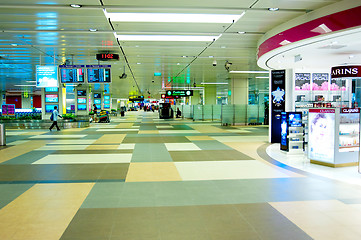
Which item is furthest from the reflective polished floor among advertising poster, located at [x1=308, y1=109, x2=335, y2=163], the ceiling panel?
the ceiling panel

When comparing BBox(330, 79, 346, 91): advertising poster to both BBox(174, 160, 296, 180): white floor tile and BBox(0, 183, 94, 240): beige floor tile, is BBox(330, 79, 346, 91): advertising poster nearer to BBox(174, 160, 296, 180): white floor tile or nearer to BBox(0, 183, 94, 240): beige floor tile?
BBox(174, 160, 296, 180): white floor tile

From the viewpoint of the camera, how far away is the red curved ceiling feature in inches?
255

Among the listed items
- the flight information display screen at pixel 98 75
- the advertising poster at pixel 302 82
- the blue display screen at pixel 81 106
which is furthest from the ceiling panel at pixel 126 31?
the blue display screen at pixel 81 106

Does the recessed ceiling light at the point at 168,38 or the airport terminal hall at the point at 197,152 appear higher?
the recessed ceiling light at the point at 168,38

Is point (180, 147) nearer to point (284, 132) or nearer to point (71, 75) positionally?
point (284, 132)

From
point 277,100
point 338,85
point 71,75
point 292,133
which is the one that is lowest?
point 292,133

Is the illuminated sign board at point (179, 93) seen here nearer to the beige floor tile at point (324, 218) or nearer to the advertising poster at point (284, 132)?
the advertising poster at point (284, 132)

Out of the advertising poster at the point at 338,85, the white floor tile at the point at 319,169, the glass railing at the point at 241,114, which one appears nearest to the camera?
the white floor tile at the point at 319,169

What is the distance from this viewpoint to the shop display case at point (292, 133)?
9.87m

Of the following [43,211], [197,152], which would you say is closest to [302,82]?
[197,152]

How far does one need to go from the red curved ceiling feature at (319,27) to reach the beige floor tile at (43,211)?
6.74m

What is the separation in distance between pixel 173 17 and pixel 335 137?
579 cm

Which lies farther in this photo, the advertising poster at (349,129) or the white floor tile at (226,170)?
the advertising poster at (349,129)

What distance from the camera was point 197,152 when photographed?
10430 millimetres
